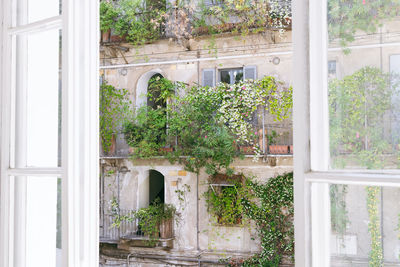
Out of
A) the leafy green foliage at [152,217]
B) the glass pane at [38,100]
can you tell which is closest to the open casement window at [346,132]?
the glass pane at [38,100]

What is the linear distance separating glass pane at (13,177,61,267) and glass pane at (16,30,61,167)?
53mm

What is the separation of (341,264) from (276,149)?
3.37 meters

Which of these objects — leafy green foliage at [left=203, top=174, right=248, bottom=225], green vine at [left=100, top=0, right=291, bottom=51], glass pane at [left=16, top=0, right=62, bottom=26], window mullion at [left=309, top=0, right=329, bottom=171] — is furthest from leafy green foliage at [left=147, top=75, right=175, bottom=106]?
window mullion at [left=309, top=0, right=329, bottom=171]

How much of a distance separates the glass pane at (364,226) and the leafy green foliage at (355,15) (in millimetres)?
227

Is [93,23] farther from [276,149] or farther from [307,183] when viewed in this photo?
[276,149]

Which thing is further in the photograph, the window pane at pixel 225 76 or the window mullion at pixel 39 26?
the window pane at pixel 225 76

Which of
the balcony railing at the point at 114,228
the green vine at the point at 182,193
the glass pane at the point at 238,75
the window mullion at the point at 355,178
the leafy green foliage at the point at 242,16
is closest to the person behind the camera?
the window mullion at the point at 355,178

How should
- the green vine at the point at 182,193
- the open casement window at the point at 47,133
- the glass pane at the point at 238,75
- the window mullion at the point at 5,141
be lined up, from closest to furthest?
the open casement window at the point at 47,133
the window mullion at the point at 5,141
the glass pane at the point at 238,75
the green vine at the point at 182,193

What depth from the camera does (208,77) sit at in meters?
4.24

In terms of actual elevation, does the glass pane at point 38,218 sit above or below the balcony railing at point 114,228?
above

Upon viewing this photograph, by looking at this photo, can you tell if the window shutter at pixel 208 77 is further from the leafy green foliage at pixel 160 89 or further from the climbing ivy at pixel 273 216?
the climbing ivy at pixel 273 216

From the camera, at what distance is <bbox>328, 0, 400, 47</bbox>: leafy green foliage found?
1.90 ft

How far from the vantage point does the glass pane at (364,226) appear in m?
0.56

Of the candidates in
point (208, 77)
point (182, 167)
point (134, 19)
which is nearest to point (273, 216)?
point (182, 167)
